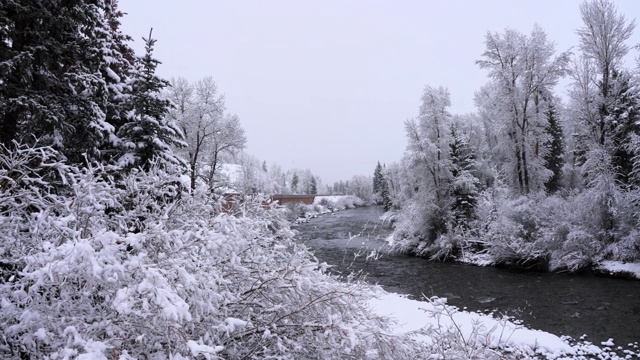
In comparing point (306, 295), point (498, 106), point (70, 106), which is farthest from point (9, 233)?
point (498, 106)

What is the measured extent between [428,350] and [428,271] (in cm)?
1398

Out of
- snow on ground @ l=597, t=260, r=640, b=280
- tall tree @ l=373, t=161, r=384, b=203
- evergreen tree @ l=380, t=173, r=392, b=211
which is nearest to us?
snow on ground @ l=597, t=260, r=640, b=280

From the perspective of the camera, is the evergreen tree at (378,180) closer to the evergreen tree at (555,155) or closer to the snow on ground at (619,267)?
the evergreen tree at (555,155)

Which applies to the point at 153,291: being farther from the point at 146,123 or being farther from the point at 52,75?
the point at 146,123

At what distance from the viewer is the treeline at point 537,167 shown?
15500mm

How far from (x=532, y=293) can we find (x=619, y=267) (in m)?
4.69

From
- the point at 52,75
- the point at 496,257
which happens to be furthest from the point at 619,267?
the point at 52,75

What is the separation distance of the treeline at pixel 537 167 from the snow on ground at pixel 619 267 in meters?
0.37

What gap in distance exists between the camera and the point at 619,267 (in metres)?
14.0

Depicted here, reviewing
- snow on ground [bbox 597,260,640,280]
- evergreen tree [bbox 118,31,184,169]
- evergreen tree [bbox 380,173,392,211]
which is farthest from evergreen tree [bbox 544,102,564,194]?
evergreen tree [bbox 118,31,184,169]

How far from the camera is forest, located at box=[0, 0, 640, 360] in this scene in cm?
245

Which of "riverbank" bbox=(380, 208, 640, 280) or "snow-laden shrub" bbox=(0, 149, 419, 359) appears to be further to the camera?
"riverbank" bbox=(380, 208, 640, 280)

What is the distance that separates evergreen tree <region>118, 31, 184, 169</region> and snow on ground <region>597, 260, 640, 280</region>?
17.2 m

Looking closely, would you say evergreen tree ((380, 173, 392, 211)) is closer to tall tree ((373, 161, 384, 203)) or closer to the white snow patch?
tall tree ((373, 161, 384, 203))
